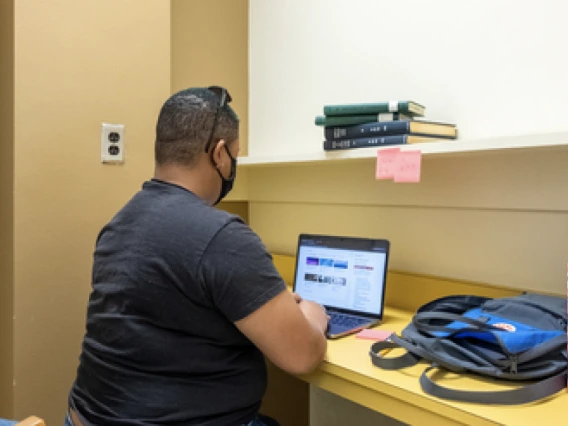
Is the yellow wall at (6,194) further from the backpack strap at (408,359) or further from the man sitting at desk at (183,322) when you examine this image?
the backpack strap at (408,359)

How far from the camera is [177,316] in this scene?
106cm

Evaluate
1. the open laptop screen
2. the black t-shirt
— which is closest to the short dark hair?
the black t-shirt

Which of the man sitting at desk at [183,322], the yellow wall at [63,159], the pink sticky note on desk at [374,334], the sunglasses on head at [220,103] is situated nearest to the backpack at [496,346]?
the pink sticky note on desk at [374,334]

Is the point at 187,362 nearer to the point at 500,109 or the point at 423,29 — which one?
the point at 500,109

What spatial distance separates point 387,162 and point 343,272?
375 millimetres

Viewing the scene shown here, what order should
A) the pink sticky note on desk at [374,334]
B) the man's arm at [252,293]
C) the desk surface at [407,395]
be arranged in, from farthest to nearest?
the pink sticky note on desk at [374,334] → the man's arm at [252,293] → the desk surface at [407,395]

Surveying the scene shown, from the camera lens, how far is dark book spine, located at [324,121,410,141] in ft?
4.52

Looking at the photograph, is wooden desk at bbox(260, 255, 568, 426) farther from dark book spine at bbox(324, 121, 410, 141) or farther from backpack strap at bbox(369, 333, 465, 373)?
dark book spine at bbox(324, 121, 410, 141)

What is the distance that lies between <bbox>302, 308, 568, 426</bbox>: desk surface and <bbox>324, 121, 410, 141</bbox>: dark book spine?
1.82 feet

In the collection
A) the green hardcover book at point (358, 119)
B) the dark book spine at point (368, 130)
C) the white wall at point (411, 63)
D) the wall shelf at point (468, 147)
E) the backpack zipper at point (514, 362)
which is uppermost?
the white wall at point (411, 63)

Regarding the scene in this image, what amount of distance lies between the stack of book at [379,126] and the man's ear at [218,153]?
16.0 inches

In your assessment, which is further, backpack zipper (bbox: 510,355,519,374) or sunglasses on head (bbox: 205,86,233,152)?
sunglasses on head (bbox: 205,86,233,152)

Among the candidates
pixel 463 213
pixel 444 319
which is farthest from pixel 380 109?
pixel 444 319

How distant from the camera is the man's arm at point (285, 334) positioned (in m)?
1.03
